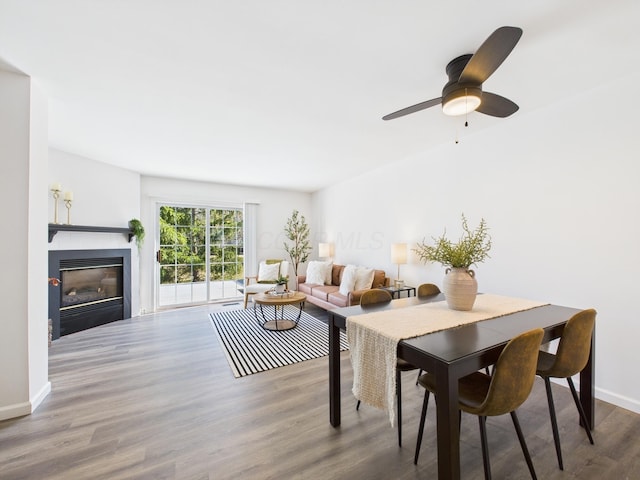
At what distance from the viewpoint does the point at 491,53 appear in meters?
1.36

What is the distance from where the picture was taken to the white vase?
1790 mm

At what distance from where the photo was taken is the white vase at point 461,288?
1790mm

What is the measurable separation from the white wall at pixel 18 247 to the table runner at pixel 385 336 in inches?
92.5

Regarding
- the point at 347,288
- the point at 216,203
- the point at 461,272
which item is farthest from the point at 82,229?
the point at 461,272

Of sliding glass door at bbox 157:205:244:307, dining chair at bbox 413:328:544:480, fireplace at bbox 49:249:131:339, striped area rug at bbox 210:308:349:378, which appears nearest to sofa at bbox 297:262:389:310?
striped area rug at bbox 210:308:349:378

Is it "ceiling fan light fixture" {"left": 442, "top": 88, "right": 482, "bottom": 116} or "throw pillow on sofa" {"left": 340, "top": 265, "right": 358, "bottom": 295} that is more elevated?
"ceiling fan light fixture" {"left": 442, "top": 88, "right": 482, "bottom": 116}

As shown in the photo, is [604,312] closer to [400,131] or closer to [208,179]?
[400,131]

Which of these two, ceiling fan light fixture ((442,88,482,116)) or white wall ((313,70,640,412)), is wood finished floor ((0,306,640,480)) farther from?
ceiling fan light fixture ((442,88,482,116))

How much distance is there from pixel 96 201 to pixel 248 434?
159 inches

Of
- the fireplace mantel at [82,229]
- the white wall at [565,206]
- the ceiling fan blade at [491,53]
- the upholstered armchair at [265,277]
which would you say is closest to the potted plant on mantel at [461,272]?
the ceiling fan blade at [491,53]

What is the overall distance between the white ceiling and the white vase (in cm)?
142

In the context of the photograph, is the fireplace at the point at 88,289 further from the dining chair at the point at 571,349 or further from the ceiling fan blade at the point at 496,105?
the dining chair at the point at 571,349

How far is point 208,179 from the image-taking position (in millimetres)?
5070

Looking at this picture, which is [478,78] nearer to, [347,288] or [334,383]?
[334,383]
